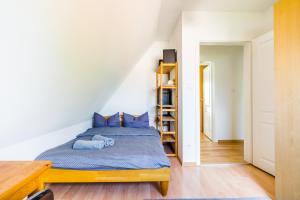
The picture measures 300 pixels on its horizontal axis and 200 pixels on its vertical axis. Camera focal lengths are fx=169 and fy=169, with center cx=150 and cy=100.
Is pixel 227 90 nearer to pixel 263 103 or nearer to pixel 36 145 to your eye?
pixel 263 103

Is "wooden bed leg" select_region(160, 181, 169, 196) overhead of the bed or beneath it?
beneath

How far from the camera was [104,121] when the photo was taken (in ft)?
11.8

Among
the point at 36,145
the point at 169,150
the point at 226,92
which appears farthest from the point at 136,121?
the point at 226,92

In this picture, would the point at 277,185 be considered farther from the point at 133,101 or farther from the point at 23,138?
the point at 133,101

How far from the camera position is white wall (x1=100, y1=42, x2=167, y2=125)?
3.96 meters

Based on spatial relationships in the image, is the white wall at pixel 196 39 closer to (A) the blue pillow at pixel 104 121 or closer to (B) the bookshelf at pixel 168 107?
(B) the bookshelf at pixel 168 107

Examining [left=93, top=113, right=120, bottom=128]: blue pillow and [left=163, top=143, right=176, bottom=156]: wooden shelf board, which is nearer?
[left=163, top=143, right=176, bottom=156]: wooden shelf board

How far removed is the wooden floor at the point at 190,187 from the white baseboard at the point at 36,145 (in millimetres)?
509

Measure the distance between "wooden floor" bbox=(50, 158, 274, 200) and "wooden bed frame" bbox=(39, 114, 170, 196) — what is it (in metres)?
0.17

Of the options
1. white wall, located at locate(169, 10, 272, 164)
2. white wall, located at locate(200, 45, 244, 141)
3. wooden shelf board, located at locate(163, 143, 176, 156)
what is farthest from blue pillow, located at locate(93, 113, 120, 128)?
white wall, located at locate(200, 45, 244, 141)

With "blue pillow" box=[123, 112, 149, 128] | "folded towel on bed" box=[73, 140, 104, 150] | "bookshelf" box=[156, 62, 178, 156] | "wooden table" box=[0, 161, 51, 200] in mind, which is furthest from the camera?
"blue pillow" box=[123, 112, 149, 128]

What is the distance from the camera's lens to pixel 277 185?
1.72 meters

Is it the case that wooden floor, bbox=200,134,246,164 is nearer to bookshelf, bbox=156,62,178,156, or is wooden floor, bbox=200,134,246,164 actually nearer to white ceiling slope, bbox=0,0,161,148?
bookshelf, bbox=156,62,178,156

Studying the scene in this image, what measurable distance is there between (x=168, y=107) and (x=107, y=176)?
1939mm
